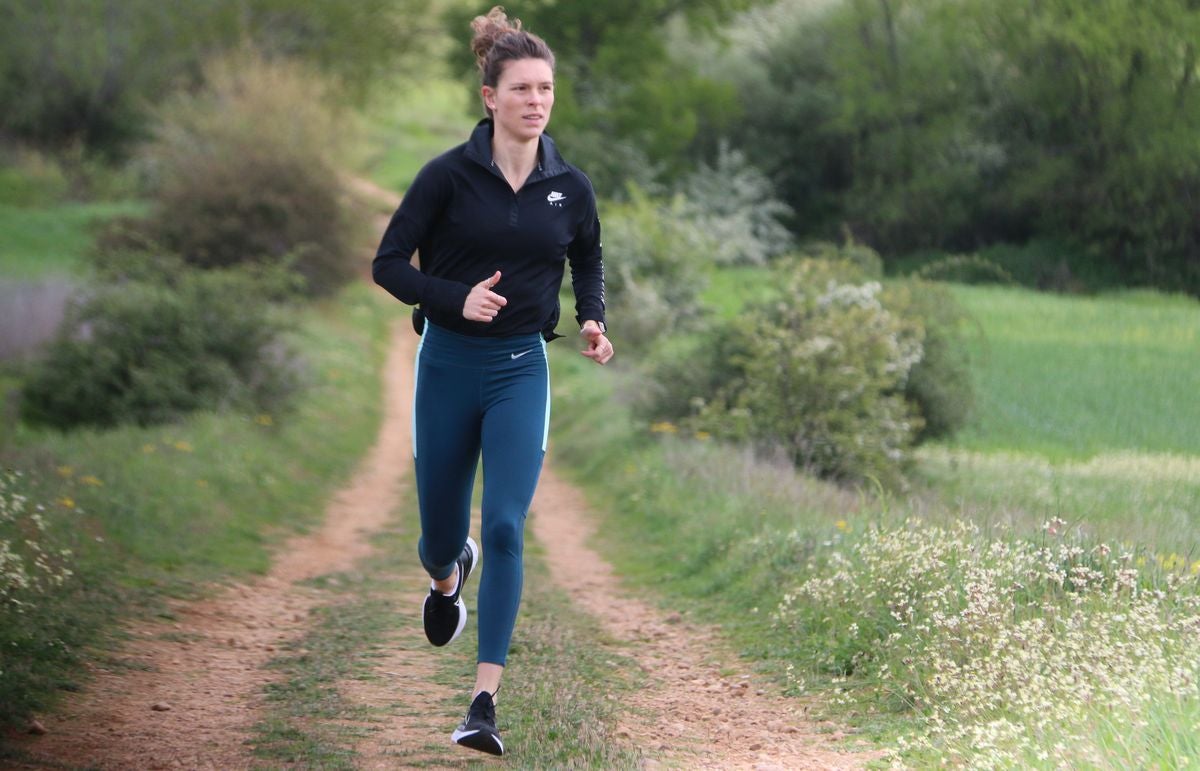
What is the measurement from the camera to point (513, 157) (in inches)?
202

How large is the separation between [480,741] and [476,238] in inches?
76.1

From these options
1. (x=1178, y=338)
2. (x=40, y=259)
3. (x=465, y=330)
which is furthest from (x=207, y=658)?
(x=40, y=259)

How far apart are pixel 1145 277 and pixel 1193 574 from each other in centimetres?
436

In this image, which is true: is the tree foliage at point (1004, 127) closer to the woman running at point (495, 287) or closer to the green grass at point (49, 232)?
the woman running at point (495, 287)

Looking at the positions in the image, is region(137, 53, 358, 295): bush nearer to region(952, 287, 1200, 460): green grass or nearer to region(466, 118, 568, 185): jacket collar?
region(952, 287, 1200, 460): green grass

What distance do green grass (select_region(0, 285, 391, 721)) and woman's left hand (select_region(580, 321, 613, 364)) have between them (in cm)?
281

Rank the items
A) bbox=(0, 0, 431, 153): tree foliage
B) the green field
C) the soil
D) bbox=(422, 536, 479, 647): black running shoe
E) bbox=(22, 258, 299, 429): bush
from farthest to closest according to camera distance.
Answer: bbox=(0, 0, 431, 153): tree foliage → bbox=(22, 258, 299, 429): bush → bbox=(422, 536, 479, 647): black running shoe → the soil → the green field

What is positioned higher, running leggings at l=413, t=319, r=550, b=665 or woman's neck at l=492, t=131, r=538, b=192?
woman's neck at l=492, t=131, r=538, b=192

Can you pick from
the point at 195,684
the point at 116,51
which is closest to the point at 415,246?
the point at 195,684

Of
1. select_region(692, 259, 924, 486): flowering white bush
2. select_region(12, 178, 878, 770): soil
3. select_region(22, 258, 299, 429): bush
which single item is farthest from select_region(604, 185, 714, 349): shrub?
select_region(12, 178, 878, 770): soil

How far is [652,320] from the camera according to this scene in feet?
67.1

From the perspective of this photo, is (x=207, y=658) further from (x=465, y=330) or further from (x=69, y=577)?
(x=465, y=330)

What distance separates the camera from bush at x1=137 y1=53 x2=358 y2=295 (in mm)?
24781

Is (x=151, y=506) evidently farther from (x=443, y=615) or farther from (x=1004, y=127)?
(x=1004, y=127)
